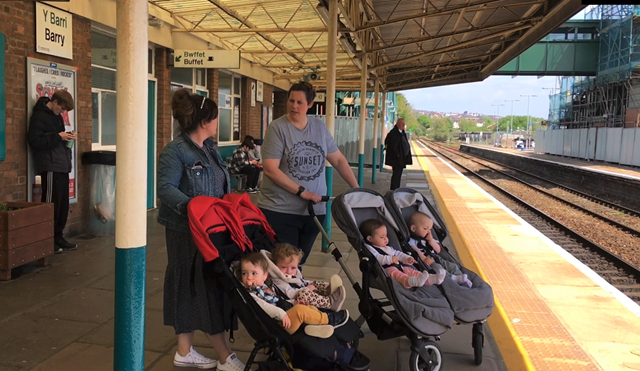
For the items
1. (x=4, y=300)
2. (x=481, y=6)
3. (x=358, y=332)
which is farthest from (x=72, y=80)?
(x=481, y=6)

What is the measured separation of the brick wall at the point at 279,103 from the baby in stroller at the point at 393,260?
16.9 metres

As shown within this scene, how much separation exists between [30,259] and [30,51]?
8.25ft

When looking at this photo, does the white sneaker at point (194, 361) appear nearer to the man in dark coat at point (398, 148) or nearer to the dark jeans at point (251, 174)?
the dark jeans at point (251, 174)

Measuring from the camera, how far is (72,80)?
291 inches

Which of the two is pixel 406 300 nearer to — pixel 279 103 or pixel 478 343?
pixel 478 343

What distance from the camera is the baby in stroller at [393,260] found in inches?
152

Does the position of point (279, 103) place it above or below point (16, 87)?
above

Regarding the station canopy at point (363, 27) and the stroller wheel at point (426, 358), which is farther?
the station canopy at point (363, 27)

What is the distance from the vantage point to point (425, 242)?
4629mm

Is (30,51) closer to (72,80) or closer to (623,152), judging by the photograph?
(72,80)

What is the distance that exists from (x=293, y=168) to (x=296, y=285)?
4.00 feet

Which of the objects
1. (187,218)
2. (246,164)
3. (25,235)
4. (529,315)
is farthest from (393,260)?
(246,164)

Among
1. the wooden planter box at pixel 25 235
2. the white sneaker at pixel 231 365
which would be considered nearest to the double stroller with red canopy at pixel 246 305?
the white sneaker at pixel 231 365

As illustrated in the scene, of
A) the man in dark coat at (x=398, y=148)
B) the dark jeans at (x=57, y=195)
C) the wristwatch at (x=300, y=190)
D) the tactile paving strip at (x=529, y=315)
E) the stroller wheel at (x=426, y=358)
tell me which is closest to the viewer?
the stroller wheel at (x=426, y=358)
